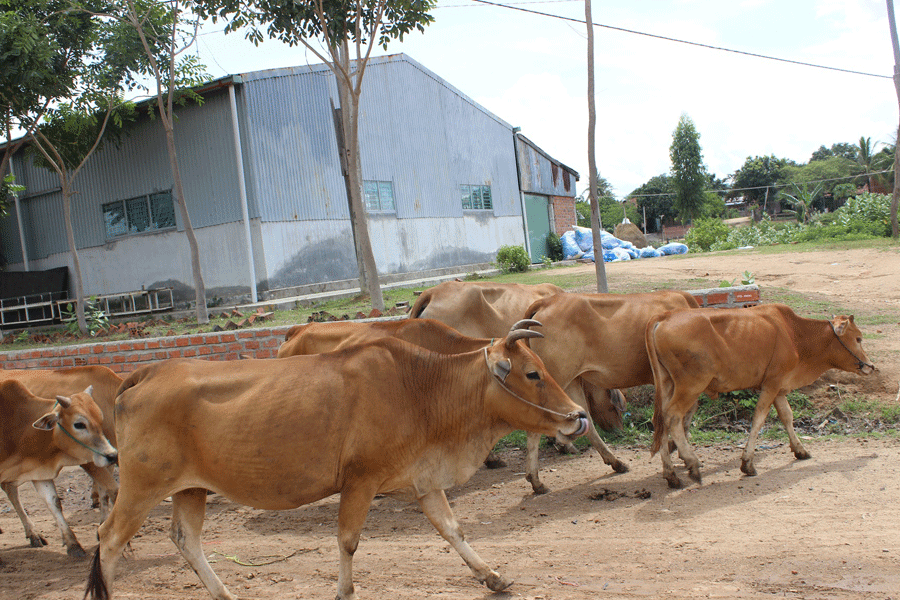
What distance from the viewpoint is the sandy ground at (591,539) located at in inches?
164

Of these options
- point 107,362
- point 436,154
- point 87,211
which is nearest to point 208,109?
point 87,211

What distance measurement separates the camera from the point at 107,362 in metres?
10.3

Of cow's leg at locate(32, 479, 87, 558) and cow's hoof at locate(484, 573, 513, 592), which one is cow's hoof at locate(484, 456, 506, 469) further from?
cow's leg at locate(32, 479, 87, 558)

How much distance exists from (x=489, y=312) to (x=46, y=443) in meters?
4.33

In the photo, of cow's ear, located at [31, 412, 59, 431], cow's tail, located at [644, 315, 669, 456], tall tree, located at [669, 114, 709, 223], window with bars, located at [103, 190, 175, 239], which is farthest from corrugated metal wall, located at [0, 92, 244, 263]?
tall tree, located at [669, 114, 709, 223]

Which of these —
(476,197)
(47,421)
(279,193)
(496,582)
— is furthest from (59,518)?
(476,197)

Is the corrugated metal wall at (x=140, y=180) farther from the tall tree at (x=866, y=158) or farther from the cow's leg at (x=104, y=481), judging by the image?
the tall tree at (x=866, y=158)

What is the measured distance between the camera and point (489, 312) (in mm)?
7734

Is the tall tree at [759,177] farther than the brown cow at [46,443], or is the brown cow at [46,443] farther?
the tall tree at [759,177]

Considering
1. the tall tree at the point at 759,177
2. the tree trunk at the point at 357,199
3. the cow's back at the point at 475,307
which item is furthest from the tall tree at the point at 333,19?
the tall tree at the point at 759,177

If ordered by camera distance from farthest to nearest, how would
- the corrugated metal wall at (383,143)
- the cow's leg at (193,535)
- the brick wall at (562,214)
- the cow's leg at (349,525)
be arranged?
Result: the brick wall at (562,214)
the corrugated metal wall at (383,143)
the cow's leg at (193,535)
the cow's leg at (349,525)

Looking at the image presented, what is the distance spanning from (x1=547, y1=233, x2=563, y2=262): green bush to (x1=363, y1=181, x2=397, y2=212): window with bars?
30.5 ft

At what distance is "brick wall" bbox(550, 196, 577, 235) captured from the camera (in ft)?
94.8

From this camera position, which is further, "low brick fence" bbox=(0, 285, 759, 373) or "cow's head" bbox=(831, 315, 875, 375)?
"low brick fence" bbox=(0, 285, 759, 373)
